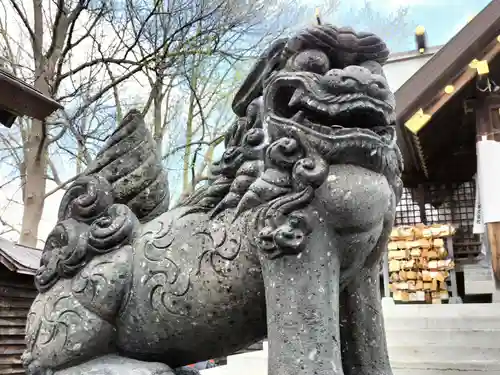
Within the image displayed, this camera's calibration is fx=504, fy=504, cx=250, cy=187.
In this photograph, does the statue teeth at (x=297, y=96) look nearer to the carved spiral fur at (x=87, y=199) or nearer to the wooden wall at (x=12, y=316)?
the carved spiral fur at (x=87, y=199)

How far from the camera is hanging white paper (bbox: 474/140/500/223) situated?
199 inches

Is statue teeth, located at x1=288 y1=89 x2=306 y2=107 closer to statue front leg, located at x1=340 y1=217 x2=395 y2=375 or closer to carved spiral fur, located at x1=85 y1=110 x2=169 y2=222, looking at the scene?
statue front leg, located at x1=340 y1=217 x2=395 y2=375

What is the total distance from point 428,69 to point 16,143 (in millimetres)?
8173

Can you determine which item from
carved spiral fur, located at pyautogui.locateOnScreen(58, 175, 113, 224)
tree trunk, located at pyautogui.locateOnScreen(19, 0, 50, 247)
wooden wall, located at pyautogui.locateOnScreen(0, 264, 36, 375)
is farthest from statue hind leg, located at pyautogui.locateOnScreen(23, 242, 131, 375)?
tree trunk, located at pyautogui.locateOnScreen(19, 0, 50, 247)

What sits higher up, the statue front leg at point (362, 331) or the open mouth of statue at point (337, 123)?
the open mouth of statue at point (337, 123)

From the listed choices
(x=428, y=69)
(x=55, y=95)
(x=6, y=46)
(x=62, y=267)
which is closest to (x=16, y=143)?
(x=6, y=46)

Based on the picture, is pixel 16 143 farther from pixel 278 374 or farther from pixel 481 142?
pixel 278 374

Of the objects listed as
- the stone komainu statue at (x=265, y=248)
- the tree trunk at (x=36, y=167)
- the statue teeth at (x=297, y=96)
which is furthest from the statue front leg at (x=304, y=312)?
the tree trunk at (x=36, y=167)

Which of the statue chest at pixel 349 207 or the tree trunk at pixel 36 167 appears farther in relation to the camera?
the tree trunk at pixel 36 167

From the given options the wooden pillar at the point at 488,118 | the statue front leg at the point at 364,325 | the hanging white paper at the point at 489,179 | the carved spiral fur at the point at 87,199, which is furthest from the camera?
the wooden pillar at the point at 488,118

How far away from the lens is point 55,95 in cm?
804

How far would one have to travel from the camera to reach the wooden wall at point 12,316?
6449mm

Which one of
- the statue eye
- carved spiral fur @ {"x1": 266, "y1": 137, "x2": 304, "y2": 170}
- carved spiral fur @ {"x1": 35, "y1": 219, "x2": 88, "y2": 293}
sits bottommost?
carved spiral fur @ {"x1": 35, "y1": 219, "x2": 88, "y2": 293}

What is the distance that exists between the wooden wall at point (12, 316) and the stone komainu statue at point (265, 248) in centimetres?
562
